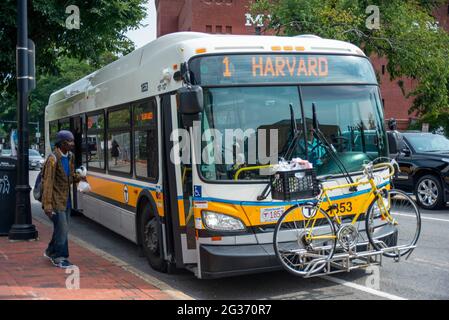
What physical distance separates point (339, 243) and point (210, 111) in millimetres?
1952

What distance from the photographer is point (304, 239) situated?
592 centimetres

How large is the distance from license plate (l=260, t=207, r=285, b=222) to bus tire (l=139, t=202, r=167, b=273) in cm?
157

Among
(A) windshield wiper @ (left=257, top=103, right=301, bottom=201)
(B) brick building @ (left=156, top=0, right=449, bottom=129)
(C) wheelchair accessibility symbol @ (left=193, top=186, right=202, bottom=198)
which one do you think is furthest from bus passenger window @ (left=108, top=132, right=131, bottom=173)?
(B) brick building @ (left=156, top=0, right=449, bottom=129)

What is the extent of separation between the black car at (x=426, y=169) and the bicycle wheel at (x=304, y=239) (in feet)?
24.0

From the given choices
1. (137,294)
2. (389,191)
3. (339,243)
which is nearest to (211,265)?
(137,294)

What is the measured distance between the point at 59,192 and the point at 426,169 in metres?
9.07

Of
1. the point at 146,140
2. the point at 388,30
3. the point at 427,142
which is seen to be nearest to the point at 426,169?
the point at 427,142

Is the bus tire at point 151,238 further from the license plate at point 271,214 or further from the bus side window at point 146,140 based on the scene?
the license plate at point 271,214

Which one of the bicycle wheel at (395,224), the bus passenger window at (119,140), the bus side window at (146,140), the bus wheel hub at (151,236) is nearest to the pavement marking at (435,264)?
the bicycle wheel at (395,224)

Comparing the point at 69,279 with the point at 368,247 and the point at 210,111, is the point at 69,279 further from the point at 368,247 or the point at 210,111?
the point at 368,247

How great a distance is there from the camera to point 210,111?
5938mm

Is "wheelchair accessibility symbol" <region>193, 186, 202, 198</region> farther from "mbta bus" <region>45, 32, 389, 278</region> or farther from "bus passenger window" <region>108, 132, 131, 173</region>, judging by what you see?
"bus passenger window" <region>108, 132, 131, 173</region>

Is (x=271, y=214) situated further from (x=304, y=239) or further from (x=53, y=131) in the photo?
(x=53, y=131)
